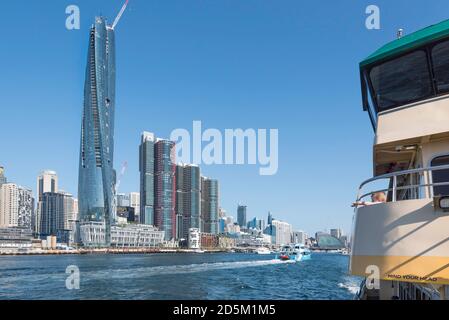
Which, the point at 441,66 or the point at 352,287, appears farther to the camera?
the point at 352,287

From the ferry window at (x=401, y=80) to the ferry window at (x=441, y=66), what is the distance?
0.16 metres

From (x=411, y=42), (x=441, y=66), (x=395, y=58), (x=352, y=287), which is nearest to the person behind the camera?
(x=441, y=66)

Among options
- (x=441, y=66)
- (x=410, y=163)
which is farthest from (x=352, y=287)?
(x=441, y=66)

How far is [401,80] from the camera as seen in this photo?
9.20 meters

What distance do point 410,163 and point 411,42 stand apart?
360cm

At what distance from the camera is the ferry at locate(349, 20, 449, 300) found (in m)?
6.69

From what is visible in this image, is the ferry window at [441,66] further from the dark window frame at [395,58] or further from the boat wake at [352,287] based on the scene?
the boat wake at [352,287]

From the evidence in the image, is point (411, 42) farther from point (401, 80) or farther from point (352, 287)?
point (352, 287)

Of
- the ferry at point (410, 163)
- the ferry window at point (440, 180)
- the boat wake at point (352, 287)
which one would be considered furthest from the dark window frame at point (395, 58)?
the boat wake at point (352, 287)

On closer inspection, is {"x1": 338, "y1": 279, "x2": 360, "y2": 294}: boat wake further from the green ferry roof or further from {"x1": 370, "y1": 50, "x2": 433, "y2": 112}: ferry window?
the green ferry roof

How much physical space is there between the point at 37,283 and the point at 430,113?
5925 cm

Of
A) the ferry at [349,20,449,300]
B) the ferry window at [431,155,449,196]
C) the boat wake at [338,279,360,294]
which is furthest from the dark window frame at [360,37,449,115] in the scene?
the boat wake at [338,279,360,294]

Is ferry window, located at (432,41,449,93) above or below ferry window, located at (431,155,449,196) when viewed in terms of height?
above
